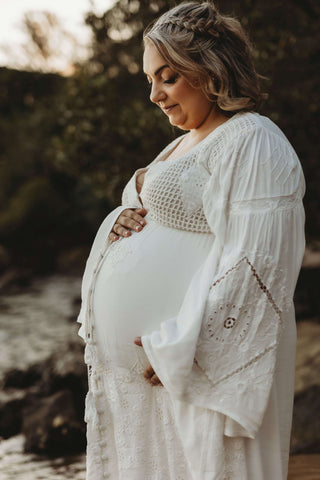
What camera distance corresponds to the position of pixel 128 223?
2461mm

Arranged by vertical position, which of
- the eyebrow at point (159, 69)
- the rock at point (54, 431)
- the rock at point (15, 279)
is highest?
the rock at point (15, 279)

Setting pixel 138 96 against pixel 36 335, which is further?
pixel 36 335

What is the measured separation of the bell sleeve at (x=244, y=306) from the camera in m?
1.99

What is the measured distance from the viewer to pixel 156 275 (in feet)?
7.43

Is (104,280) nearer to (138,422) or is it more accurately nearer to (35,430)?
(138,422)

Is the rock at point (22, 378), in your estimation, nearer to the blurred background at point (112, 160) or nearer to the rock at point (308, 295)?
the blurred background at point (112, 160)

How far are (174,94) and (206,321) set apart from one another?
2.83ft

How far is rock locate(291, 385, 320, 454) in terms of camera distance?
434 cm

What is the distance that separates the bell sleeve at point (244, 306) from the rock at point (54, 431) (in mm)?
3307

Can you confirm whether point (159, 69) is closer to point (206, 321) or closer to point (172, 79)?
point (172, 79)

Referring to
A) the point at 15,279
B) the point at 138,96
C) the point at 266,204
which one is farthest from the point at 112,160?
the point at 15,279

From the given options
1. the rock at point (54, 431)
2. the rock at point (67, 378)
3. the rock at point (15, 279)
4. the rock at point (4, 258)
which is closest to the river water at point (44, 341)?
the rock at point (54, 431)

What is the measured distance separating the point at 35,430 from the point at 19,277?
11469mm

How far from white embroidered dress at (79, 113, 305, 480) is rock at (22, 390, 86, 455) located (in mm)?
2806
